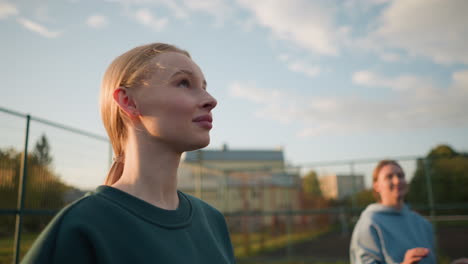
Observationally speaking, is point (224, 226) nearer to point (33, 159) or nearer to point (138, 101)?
point (138, 101)

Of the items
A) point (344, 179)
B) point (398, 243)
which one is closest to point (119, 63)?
point (398, 243)

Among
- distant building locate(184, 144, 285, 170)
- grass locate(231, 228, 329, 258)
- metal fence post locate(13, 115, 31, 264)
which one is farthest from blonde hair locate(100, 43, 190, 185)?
distant building locate(184, 144, 285, 170)

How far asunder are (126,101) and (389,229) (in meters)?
2.65

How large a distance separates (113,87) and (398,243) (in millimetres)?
2688

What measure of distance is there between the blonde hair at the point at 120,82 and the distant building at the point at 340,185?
9571 millimetres

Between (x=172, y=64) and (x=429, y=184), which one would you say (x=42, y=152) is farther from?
(x=429, y=184)

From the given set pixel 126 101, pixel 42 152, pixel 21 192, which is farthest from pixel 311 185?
pixel 126 101

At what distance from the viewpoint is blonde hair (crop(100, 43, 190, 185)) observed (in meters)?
1.08

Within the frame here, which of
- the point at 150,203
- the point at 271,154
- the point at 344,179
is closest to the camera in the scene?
the point at 150,203

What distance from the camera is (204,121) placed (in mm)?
1092

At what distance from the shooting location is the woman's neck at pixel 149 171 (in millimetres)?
1044

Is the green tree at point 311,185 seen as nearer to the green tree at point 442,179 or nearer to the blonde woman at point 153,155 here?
the green tree at point 442,179

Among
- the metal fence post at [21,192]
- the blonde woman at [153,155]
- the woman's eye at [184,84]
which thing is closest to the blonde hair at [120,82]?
the blonde woman at [153,155]

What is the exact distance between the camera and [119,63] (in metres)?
1.13
